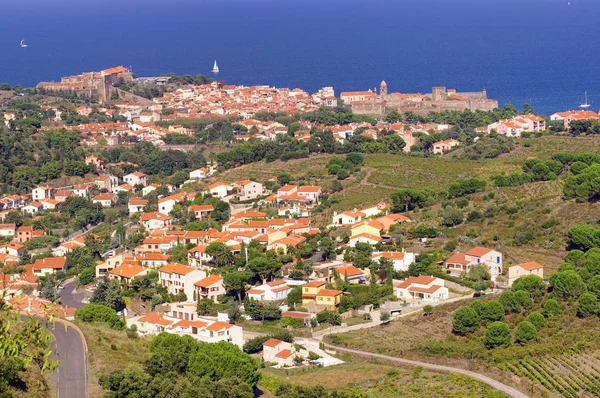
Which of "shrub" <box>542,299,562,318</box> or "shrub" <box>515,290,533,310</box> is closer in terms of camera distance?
"shrub" <box>542,299,562,318</box>

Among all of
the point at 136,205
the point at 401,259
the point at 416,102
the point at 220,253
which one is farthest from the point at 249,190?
the point at 416,102

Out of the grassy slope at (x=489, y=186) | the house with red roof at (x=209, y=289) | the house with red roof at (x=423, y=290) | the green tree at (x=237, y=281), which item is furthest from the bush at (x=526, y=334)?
the house with red roof at (x=209, y=289)

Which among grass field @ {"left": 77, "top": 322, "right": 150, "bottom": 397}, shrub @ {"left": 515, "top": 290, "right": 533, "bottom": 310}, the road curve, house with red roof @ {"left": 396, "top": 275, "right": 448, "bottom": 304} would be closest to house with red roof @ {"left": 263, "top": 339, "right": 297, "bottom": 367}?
the road curve

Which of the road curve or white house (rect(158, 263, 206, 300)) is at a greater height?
white house (rect(158, 263, 206, 300))

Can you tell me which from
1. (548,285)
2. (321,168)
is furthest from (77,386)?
(321,168)

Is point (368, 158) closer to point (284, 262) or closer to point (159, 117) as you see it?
point (284, 262)

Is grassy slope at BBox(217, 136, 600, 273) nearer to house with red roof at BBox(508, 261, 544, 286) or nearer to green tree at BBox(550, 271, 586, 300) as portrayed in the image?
house with red roof at BBox(508, 261, 544, 286)

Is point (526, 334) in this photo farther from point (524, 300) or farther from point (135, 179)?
point (135, 179)
